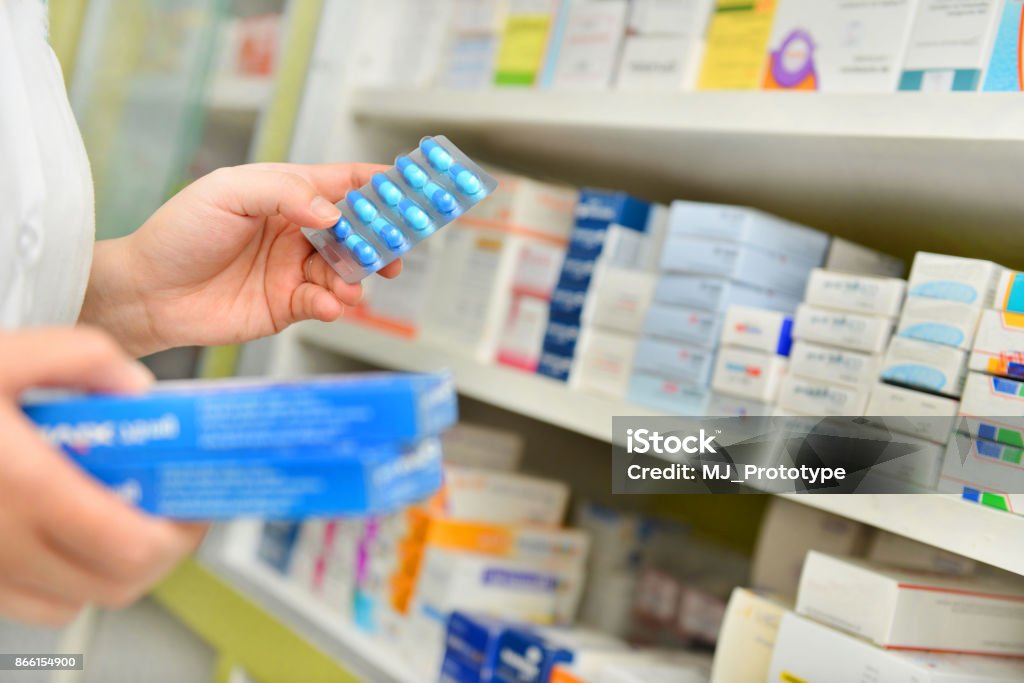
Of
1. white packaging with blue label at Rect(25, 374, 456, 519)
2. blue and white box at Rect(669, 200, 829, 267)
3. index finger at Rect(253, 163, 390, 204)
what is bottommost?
white packaging with blue label at Rect(25, 374, 456, 519)

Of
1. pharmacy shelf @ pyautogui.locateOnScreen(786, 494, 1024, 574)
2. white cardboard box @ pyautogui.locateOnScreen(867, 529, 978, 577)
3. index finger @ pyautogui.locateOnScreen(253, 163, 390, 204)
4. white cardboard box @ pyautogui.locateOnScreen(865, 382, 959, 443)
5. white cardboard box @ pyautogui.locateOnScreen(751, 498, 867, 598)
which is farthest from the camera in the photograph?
white cardboard box @ pyautogui.locateOnScreen(751, 498, 867, 598)

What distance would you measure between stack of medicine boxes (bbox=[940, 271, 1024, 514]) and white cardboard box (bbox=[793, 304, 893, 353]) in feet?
0.36

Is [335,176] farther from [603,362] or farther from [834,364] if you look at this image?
[834,364]

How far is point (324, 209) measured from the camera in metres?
1.00

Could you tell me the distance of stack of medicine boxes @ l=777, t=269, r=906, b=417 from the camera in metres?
1.09

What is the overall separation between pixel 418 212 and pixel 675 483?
1.06m

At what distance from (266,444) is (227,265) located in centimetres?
61

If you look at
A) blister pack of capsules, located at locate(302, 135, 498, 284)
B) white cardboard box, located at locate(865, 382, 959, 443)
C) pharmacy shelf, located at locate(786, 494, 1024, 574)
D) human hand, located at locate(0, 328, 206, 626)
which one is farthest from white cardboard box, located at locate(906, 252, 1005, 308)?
human hand, located at locate(0, 328, 206, 626)

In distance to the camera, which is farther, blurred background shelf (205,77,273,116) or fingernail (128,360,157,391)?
blurred background shelf (205,77,273,116)

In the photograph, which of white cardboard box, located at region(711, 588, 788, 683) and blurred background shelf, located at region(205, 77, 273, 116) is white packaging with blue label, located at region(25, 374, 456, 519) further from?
blurred background shelf, located at region(205, 77, 273, 116)

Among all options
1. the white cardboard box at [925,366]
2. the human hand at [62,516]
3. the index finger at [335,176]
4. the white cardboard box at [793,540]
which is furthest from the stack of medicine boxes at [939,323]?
the human hand at [62,516]

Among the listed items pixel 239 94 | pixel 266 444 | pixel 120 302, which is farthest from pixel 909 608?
pixel 239 94

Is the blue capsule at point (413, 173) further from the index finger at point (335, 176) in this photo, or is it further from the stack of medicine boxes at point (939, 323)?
the stack of medicine boxes at point (939, 323)

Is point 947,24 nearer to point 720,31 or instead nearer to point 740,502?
point 720,31
